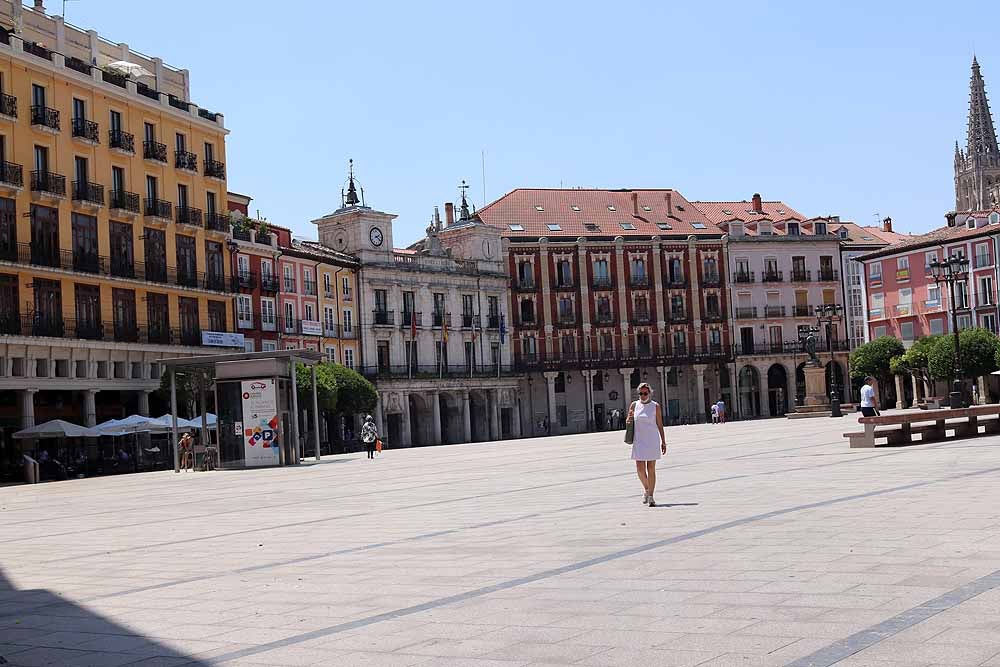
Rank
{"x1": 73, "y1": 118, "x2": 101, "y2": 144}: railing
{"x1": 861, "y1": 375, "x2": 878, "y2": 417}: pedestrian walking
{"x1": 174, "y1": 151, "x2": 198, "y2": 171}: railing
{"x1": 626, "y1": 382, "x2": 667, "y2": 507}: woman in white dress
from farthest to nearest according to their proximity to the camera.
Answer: {"x1": 174, "y1": 151, "x2": 198, "y2": 171}: railing → {"x1": 73, "y1": 118, "x2": 101, "y2": 144}: railing → {"x1": 861, "y1": 375, "x2": 878, "y2": 417}: pedestrian walking → {"x1": 626, "y1": 382, "x2": 667, "y2": 507}: woman in white dress

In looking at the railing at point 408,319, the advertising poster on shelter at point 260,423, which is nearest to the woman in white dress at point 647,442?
the advertising poster on shelter at point 260,423

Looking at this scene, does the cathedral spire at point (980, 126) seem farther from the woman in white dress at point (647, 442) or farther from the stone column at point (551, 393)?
the woman in white dress at point (647, 442)

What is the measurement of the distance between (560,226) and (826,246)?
23197mm

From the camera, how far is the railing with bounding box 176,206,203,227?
199 feet

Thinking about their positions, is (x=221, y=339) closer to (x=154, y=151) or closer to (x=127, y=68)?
(x=154, y=151)

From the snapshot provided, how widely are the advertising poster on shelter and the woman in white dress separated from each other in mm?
25478

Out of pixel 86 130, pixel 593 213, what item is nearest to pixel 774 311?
pixel 593 213

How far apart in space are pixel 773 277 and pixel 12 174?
66723mm

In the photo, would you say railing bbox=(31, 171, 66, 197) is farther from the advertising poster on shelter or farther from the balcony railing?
the balcony railing

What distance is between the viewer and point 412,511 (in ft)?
61.1

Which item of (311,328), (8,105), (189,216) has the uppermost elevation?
(8,105)

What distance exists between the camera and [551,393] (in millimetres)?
95000

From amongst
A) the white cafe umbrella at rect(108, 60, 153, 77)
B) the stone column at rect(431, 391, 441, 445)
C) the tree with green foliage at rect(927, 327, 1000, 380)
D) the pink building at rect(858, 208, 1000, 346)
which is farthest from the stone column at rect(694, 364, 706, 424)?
the white cafe umbrella at rect(108, 60, 153, 77)

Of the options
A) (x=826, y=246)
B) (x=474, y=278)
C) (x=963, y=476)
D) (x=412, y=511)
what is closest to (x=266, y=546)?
(x=412, y=511)
